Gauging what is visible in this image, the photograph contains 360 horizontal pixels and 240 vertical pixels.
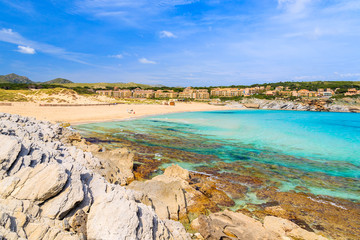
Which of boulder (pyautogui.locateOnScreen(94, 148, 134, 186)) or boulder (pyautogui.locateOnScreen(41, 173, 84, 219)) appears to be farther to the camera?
boulder (pyautogui.locateOnScreen(94, 148, 134, 186))

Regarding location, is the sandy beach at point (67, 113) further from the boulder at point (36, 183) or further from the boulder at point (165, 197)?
the boulder at point (36, 183)

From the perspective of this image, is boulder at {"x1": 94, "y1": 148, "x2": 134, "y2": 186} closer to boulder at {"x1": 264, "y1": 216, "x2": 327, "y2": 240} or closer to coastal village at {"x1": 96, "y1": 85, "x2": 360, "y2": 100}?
boulder at {"x1": 264, "y1": 216, "x2": 327, "y2": 240}

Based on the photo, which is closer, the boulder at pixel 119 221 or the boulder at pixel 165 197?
the boulder at pixel 119 221

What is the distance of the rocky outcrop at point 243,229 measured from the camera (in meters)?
5.19

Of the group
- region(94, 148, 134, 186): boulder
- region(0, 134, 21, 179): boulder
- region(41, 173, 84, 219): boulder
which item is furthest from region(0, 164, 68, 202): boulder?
region(94, 148, 134, 186): boulder

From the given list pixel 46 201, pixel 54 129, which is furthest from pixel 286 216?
pixel 54 129

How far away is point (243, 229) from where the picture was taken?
210 inches

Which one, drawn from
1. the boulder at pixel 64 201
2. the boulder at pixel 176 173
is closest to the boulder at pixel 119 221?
the boulder at pixel 64 201

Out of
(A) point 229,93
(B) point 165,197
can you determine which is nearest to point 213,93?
(A) point 229,93

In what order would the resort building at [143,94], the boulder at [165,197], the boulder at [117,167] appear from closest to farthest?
the boulder at [165,197], the boulder at [117,167], the resort building at [143,94]

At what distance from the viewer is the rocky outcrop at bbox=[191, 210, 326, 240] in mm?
Result: 5188

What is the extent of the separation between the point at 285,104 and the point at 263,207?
3671 inches

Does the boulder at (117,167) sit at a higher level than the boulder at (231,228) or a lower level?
higher

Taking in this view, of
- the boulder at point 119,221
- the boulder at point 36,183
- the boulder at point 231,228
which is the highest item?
the boulder at point 36,183
